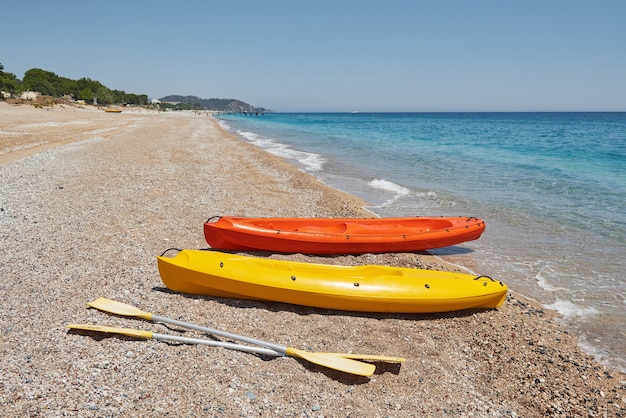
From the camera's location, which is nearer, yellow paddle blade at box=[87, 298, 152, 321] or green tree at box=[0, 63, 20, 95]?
yellow paddle blade at box=[87, 298, 152, 321]

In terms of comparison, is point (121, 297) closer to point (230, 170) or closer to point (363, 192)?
point (363, 192)

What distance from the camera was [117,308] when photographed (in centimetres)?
502

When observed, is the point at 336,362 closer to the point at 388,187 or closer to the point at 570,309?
the point at 570,309

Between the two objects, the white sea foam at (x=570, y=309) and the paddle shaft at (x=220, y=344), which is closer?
the paddle shaft at (x=220, y=344)

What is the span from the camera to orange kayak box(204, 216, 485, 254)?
7398 mm

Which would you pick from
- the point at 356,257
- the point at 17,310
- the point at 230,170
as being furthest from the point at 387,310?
the point at 230,170

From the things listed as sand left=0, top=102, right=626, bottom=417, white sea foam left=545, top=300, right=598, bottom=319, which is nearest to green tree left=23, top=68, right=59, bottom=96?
sand left=0, top=102, right=626, bottom=417

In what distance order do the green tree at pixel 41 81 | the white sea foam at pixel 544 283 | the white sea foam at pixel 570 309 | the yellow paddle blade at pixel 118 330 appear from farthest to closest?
the green tree at pixel 41 81 → the white sea foam at pixel 544 283 → the white sea foam at pixel 570 309 → the yellow paddle blade at pixel 118 330

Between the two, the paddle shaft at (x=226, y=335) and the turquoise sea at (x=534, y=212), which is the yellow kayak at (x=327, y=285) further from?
the turquoise sea at (x=534, y=212)

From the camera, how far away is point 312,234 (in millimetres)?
7555

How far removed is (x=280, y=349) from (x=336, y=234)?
11.5ft

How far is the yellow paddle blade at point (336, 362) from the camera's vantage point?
4203 millimetres

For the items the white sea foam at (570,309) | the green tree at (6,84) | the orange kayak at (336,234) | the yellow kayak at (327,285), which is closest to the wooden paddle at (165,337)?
the yellow kayak at (327,285)

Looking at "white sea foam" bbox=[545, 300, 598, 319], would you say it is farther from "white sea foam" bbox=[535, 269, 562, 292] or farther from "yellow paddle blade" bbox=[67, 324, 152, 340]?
"yellow paddle blade" bbox=[67, 324, 152, 340]
